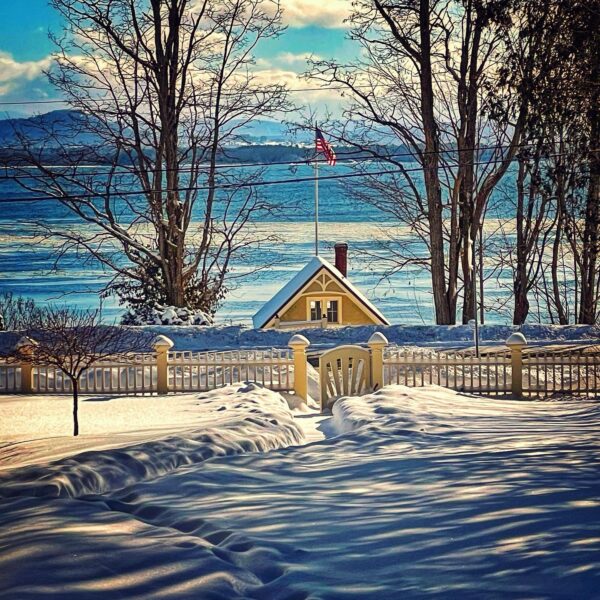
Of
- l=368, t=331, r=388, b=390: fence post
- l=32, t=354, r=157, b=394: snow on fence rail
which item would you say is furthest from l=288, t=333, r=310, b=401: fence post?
l=32, t=354, r=157, b=394: snow on fence rail

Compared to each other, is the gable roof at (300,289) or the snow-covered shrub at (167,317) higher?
the gable roof at (300,289)

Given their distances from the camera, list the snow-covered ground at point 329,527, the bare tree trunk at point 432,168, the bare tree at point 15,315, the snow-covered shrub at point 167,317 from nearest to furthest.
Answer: the snow-covered ground at point 329,527, the snow-covered shrub at point 167,317, the bare tree trunk at point 432,168, the bare tree at point 15,315

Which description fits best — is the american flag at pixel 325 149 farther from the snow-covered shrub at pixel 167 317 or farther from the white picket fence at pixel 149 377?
the white picket fence at pixel 149 377

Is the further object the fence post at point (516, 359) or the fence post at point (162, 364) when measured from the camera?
the fence post at point (162, 364)

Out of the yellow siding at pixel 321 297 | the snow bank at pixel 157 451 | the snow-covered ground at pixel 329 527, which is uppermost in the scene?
the yellow siding at pixel 321 297

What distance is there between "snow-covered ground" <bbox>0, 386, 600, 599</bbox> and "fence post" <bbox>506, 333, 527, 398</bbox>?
709cm

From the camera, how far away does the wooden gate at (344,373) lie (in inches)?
749

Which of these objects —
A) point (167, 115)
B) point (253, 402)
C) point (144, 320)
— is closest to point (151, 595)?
point (253, 402)

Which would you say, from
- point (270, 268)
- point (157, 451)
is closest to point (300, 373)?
point (157, 451)

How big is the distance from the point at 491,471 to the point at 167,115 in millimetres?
23669


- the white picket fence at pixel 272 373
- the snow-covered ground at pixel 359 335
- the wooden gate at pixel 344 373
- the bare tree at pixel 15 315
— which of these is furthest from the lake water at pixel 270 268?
the wooden gate at pixel 344 373

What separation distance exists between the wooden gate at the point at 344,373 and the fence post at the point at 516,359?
3001 millimetres

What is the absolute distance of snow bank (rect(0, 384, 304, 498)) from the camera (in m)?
9.61

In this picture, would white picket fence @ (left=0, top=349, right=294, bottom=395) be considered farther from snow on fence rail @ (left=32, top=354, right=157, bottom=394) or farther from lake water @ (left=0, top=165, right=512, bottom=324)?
lake water @ (left=0, top=165, right=512, bottom=324)
